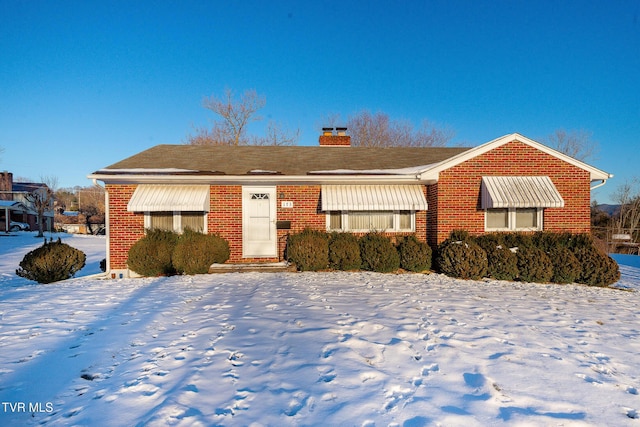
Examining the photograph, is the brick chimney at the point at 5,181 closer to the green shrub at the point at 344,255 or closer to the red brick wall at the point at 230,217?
the red brick wall at the point at 230,217

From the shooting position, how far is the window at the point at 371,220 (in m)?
10.8

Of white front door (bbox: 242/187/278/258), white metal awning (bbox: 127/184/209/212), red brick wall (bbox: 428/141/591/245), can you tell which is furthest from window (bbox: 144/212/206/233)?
red brick wall (bbox: 428/141/591/245)

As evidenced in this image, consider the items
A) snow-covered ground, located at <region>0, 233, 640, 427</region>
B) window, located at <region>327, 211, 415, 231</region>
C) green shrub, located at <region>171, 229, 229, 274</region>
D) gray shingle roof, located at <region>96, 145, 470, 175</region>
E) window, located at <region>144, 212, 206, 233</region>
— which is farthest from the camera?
gray shingle roof, located at <region>96, 145, 470, 175</region>

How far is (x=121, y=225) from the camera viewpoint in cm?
1023

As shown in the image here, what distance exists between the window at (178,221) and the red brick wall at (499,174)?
7653 millimetres

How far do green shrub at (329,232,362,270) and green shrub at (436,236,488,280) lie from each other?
249cm

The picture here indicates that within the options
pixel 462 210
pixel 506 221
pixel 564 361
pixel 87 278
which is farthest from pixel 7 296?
pixel 506 221

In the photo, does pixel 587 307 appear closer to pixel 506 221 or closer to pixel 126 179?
pixel 506 221

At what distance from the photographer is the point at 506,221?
10.3 meters

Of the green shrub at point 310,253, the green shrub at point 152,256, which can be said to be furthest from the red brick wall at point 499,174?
the green shrub at point 152,256

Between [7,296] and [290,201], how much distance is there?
7.38 m

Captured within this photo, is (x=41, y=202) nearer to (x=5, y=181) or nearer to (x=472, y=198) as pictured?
(x=5, y=181)

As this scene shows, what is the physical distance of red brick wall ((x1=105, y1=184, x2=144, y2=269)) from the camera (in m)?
10.1

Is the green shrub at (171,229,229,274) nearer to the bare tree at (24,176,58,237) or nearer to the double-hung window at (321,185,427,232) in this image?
the double-hung window at (321,185,427,232)
